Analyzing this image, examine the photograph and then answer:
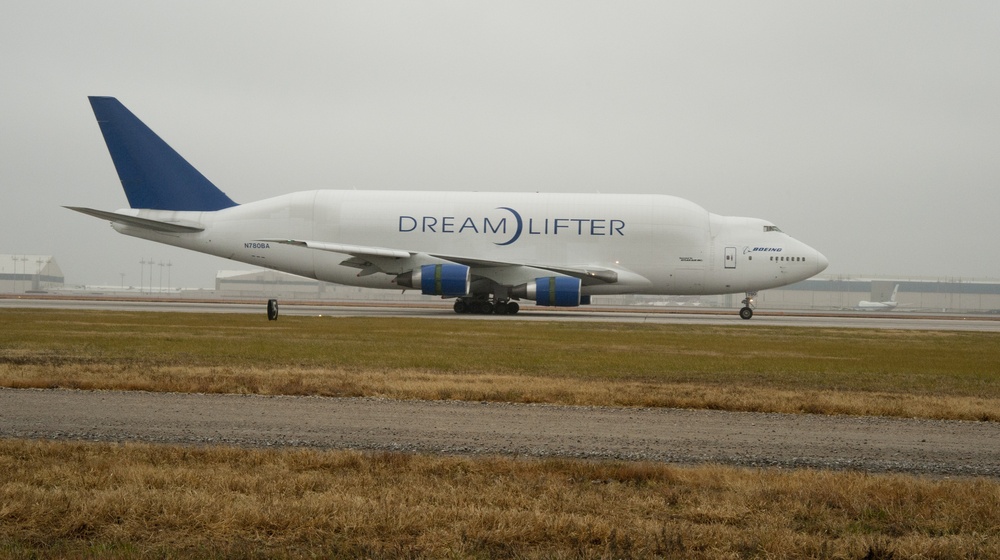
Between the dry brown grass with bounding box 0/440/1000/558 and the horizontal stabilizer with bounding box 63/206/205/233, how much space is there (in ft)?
107

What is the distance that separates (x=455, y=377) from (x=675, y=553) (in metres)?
9.55

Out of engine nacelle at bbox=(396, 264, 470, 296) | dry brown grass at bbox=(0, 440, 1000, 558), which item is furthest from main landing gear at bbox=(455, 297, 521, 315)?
dry brown grass at bbox=(0, 440, 1000, 558)

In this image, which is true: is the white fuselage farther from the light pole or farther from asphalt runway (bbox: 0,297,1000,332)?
the light pole

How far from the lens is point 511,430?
9.89 metres

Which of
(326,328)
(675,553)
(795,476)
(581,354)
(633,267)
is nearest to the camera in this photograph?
(675,553)

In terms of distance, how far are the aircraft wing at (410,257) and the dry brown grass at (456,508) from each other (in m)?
30.0

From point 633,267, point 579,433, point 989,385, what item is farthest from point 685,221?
point 579,433

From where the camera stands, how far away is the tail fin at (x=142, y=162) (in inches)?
1609

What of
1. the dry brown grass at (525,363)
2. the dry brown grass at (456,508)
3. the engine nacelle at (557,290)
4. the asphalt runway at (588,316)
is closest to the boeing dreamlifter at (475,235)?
the engine nacelle at (557,290)

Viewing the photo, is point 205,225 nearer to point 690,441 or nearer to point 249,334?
point 249,334

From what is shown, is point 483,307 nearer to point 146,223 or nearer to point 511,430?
point 146,223

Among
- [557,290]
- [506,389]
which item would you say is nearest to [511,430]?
[506,389]

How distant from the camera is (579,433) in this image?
9852 mm

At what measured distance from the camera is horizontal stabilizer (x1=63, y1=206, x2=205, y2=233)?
125 feet
